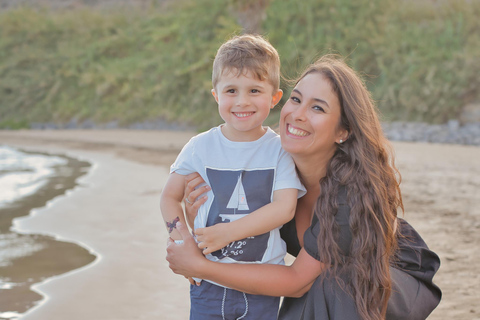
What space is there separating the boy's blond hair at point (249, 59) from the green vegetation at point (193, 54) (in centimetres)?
692

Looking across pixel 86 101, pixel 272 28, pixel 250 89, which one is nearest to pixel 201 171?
pixel 250 89

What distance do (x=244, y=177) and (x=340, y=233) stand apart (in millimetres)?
436

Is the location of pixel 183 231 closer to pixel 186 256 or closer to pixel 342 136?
pixel 186 256

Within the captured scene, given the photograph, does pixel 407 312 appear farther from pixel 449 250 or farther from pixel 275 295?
pixel 449 250

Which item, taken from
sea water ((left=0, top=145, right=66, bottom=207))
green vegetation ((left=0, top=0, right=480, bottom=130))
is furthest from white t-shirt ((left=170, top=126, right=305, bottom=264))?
green vegetation ((left=0, top=0, right=480, bottom=130))

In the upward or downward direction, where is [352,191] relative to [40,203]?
upward

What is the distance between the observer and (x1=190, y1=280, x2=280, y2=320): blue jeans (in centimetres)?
222

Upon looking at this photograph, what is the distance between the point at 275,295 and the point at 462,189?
5059mm

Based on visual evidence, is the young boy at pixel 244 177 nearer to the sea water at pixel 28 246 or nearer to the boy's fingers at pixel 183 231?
the boy's fingers at pixel 183 231

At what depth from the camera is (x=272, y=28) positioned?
46.1ft

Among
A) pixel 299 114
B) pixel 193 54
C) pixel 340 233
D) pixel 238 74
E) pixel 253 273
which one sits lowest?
pixel 253 273

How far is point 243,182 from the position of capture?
2.23 meters

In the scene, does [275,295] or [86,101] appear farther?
[86,101]

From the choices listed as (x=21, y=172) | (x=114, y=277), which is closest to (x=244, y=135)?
(x=114, y=277)
